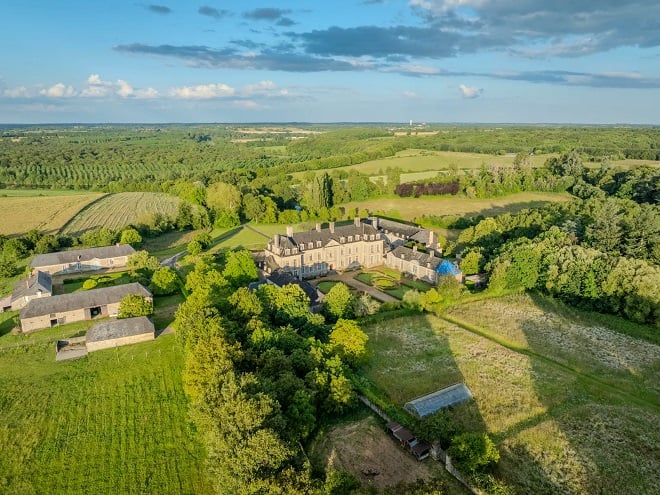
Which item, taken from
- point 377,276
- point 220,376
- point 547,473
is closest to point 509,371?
point 547,473

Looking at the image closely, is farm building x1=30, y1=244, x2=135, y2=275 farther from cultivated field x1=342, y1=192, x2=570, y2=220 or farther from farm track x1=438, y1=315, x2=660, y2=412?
cultivated field x1=342, y1=192, x2=570, y2=220

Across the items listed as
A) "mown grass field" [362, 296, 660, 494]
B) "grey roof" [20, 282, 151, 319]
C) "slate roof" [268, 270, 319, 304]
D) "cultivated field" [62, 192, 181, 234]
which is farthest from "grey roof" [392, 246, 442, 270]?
"cultivated field" [62, 192, 181, 234]

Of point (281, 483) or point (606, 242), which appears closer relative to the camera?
point (281, 483)

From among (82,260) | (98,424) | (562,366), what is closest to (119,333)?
(98,424)

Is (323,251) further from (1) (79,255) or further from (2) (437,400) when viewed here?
(1) (79,255)

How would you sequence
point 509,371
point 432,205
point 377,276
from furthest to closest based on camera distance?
point 432,205 → point 377,276 → point 509,371

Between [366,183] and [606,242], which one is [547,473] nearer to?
[606,242]
